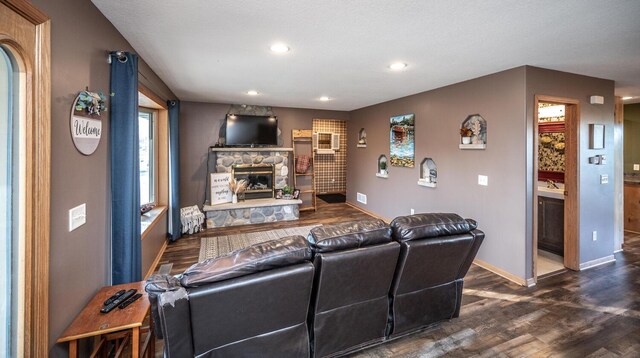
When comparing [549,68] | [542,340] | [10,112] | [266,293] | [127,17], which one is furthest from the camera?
[549,68]

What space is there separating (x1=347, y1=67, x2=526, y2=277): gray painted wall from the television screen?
243 cm

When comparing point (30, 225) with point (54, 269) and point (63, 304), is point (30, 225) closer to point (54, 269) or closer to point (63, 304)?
point (54, 269)

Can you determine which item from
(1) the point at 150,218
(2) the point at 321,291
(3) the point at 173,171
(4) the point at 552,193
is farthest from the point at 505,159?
(3) the point at 173,171

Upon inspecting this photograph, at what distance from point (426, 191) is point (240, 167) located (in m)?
3.75

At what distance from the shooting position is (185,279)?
142 centimetres

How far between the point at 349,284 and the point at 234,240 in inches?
132

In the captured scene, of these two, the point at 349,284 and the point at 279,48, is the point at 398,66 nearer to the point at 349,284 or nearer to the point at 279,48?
the point at 279,48

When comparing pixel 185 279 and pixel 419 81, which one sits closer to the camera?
pixel 185 279

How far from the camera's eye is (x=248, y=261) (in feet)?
4.99

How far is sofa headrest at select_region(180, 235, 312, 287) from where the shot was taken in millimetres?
1432

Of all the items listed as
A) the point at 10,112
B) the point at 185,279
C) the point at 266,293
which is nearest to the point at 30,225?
the point at 10,112

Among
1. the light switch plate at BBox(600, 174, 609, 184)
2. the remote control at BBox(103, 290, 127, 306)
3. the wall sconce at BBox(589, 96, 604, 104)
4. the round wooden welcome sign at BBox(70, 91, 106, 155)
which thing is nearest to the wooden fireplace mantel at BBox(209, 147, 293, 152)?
the round wooden welcome sign at BBox(70, 91, 106, 155)

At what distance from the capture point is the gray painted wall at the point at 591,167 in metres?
3.39

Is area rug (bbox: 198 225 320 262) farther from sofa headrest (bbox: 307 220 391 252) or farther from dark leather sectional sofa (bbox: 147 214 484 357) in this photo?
sofa headrest (bbox: 307 220 391 252)
